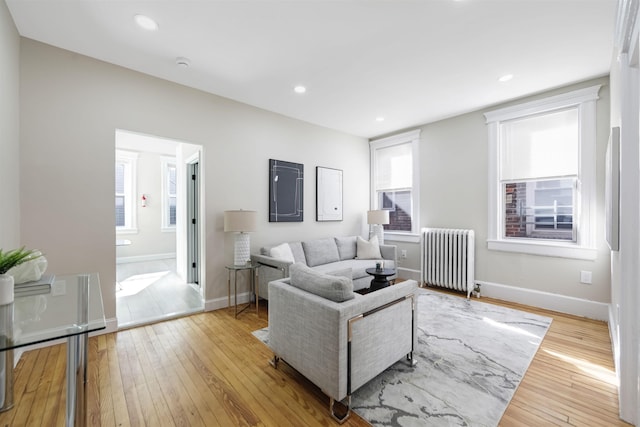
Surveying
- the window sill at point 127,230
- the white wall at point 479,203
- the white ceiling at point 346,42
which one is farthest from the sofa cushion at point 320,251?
the window sill at point 127,230

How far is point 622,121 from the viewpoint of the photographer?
1.72 m

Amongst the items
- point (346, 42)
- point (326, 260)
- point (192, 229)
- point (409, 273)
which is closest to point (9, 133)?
point (192, 229)

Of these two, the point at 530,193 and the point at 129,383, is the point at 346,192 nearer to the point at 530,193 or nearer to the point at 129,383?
the point at 530,193

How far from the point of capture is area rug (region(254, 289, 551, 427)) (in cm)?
170

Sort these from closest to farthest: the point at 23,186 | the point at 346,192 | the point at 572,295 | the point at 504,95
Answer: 1. the point at 23,186
2. the point at 572,295
3. the point at 504,95
4. the point at 346,192

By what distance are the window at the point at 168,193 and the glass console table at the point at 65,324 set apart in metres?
5.93

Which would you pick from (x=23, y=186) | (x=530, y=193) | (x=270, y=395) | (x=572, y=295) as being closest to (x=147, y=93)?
(x=23, y=186)

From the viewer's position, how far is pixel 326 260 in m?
4.35

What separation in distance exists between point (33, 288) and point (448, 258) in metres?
4.51

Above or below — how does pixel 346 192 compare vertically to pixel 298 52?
below

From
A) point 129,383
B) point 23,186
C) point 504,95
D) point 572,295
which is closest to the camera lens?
point 129,383

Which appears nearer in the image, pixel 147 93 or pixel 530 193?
pixel 147 93

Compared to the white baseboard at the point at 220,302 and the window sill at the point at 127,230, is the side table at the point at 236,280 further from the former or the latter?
the window sill at the point at 127,230

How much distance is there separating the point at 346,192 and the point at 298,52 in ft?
9.83
